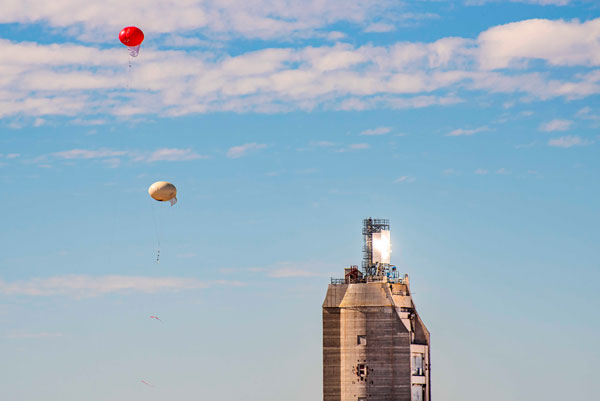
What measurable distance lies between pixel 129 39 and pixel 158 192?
21054 millimetres

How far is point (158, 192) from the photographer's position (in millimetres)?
179625

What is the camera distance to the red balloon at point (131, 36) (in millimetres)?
174875

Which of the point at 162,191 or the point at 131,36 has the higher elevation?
→ the point at 131,36

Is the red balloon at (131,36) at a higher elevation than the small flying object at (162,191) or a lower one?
higher

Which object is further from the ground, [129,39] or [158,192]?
[129,39]

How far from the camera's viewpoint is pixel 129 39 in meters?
175

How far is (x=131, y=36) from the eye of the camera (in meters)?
175

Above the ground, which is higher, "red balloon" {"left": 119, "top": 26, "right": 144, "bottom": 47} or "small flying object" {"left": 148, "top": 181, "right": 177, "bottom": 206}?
"red balloon" {"left": 119, "top": 26, "right": 144, "bottom": 47}

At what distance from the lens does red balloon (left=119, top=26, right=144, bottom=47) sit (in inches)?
6885
